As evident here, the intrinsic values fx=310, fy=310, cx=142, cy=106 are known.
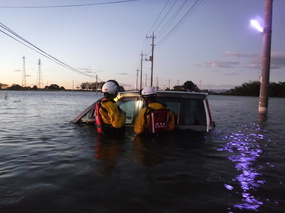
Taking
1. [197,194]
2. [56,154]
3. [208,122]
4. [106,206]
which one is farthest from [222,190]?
[56,154]

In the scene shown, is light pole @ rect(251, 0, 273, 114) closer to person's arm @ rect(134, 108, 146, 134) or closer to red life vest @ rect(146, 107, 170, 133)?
red life vest @ rect(146, 107, 170, 133)

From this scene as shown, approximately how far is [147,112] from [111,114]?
0.85m

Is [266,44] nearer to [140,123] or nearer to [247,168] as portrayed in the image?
[140,123]

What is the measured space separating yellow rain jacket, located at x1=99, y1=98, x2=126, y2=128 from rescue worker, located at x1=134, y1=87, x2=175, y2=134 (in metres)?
0.43

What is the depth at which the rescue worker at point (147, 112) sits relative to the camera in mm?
7320

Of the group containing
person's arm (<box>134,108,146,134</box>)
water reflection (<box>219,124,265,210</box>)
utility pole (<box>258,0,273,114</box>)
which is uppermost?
utility pole (<box>258,0,273,114</box>)

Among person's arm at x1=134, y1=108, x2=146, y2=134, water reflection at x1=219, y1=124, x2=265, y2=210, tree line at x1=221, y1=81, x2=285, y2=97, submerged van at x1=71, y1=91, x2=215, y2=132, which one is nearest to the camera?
water reflection at x1=219, y1=124, x2=265, y2=210

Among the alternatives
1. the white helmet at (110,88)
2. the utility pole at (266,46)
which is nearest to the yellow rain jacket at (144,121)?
the white helmet at (110,88)

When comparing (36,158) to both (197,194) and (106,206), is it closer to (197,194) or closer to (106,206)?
(106,206)

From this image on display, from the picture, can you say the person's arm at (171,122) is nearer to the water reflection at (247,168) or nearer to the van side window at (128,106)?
the water reflection at (247,168)

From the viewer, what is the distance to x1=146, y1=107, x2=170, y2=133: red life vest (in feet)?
23.8

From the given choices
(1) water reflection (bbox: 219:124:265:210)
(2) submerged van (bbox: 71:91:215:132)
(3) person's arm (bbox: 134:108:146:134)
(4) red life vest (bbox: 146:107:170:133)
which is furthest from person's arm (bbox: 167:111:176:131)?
(1) water reflection (bbox: 219:124:265:210)

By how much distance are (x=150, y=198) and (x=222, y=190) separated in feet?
3.83

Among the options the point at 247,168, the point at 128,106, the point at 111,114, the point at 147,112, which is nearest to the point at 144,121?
the point at 147,112
